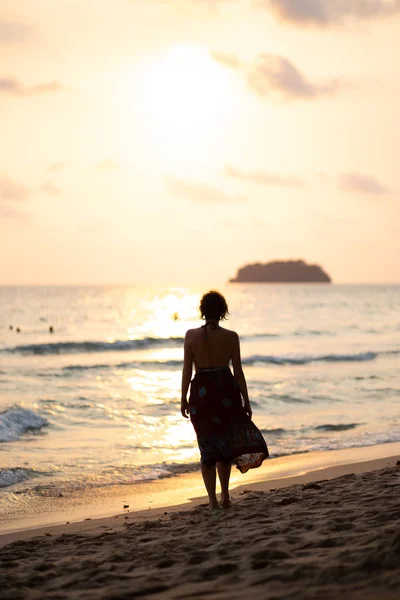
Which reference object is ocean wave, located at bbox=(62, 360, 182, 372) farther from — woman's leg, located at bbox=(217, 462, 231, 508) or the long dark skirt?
the long dark skirt

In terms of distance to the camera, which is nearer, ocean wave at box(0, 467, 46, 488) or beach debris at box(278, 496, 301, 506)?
beach debris at box(278, 496, 301, 506)

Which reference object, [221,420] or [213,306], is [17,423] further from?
[213,306]

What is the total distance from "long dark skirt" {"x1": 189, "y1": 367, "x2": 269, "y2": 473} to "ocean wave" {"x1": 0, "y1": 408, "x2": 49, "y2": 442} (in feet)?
23.1

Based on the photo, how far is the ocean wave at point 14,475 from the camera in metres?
9.52

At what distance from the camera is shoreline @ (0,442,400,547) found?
7.16 meters

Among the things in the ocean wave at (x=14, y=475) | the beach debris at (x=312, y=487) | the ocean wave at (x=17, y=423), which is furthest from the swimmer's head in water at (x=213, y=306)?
the ocean wave at (x=17, y=423)

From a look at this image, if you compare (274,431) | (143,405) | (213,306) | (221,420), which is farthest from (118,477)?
(143,405)

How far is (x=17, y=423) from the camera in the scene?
1351cm

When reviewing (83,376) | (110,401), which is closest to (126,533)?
(110,401)

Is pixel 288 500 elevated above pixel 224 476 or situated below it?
below

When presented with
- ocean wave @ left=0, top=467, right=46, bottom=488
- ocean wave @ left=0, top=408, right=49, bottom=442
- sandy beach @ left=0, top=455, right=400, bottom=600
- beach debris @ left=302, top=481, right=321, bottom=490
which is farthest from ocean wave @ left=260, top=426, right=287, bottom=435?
sandy beach @ left=0, top=455, right=400, bottom=600

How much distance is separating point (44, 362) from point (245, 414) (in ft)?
76.5

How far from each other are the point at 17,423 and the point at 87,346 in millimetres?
22346

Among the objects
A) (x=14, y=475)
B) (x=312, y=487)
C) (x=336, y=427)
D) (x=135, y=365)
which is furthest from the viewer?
(x=135, y=365)
